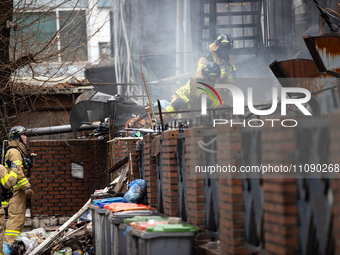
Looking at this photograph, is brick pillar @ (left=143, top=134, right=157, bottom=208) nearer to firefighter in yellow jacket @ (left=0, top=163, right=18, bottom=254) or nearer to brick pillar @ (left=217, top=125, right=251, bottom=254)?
brick pillar @ (left=217, top=125, right=251, bottom=254)

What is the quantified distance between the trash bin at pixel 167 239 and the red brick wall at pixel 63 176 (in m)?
8.13

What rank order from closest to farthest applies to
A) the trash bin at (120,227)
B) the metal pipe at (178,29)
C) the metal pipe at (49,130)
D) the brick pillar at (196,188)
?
the brick pillar at (196,188), the trash bin at (120,227), the metal pipe at (49,130), the metal pipe at (178,29)

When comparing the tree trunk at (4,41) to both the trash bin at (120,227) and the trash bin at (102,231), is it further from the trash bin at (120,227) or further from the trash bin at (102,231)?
the trash bin at (120,227)

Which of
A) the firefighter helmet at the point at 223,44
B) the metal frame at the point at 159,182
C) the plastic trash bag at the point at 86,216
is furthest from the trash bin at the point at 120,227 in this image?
the firefighter helmet at the point at 223,44

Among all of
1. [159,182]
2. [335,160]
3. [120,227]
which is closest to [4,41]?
[159,182]

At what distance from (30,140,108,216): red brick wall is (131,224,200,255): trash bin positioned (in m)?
8.13

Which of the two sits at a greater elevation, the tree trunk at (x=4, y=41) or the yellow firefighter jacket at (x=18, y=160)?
the tree trunk at (x=4, y=41)

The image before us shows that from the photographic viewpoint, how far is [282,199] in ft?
9.57

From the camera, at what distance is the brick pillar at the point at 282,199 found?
292 centimetres

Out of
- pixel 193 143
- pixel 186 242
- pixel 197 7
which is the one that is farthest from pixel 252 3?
pixel 186 242

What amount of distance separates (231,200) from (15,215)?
7.05 metres

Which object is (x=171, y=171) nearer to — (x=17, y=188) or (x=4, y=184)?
(x=4, y=184)

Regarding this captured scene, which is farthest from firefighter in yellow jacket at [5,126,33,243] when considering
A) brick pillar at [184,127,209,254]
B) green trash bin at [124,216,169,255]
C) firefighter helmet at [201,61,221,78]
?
brick pillar at [184,127,209,254]

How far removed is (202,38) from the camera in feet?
34.9
